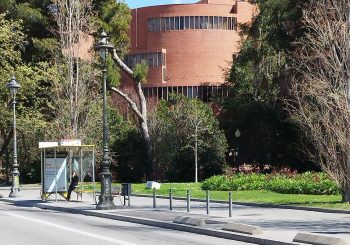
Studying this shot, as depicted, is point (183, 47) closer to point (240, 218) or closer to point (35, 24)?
point (35, 24)

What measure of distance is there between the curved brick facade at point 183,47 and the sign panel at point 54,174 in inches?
2205

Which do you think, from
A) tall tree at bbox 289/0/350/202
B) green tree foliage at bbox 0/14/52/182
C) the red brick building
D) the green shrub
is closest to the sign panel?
the green shrub

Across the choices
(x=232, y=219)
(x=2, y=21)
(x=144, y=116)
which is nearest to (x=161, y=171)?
(x=144, y=116)

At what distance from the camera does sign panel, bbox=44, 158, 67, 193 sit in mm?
33281

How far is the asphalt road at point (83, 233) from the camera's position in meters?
A: 16.5

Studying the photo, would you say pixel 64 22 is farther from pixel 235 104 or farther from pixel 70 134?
pixel 235 104

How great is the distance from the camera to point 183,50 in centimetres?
9012

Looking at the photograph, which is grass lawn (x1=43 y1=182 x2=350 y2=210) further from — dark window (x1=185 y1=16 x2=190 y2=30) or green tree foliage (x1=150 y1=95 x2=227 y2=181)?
dark window (x1=185 y1=16 x2=190 y2=30)

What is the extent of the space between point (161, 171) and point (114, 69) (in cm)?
952

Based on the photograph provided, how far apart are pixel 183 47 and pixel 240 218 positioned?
69210mm

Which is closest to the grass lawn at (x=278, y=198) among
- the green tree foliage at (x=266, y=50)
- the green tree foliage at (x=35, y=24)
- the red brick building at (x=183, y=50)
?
the green tree foliage at (x=266, y=50)

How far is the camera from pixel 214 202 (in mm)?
30172

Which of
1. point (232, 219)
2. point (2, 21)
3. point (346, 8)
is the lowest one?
point (232, 219)

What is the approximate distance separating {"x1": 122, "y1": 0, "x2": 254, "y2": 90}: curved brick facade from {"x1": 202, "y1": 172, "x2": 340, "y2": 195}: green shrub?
5156cm
